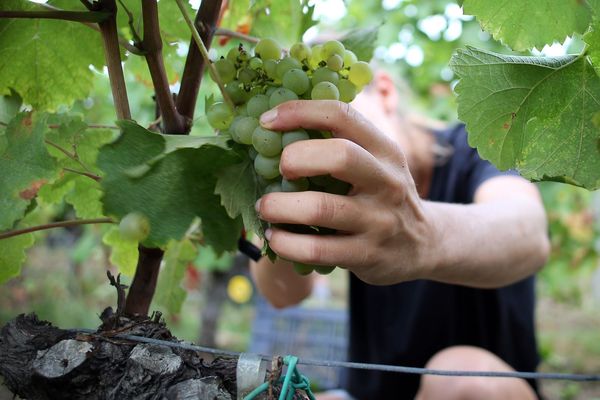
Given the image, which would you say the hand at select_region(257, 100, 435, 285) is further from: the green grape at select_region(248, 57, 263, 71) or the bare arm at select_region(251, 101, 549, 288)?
the green grape at select_region(248, 57, 263, 71)

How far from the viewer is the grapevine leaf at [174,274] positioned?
0.99 meters

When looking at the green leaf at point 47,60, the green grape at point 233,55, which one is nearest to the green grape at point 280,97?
the green grape at point 233,55

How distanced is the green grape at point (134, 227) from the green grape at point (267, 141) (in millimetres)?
127

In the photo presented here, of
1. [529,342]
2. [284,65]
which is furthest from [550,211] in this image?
[284,65]

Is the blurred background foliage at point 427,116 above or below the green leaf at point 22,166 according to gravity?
above

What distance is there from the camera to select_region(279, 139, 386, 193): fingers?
22.6 inches

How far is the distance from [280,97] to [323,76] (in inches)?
2.5

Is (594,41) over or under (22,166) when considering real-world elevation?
over

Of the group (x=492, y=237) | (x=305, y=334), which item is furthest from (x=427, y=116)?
(x=492, y=237)

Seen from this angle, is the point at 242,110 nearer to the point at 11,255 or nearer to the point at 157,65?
the point at 157,65

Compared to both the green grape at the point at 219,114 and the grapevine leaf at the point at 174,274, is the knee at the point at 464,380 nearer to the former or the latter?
the grapevine leaf at the point at 174,274

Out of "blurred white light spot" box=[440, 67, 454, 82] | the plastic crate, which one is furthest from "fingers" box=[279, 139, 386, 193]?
the plastic crate

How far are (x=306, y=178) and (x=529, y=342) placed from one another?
1529 mm

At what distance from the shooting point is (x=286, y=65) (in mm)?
659
